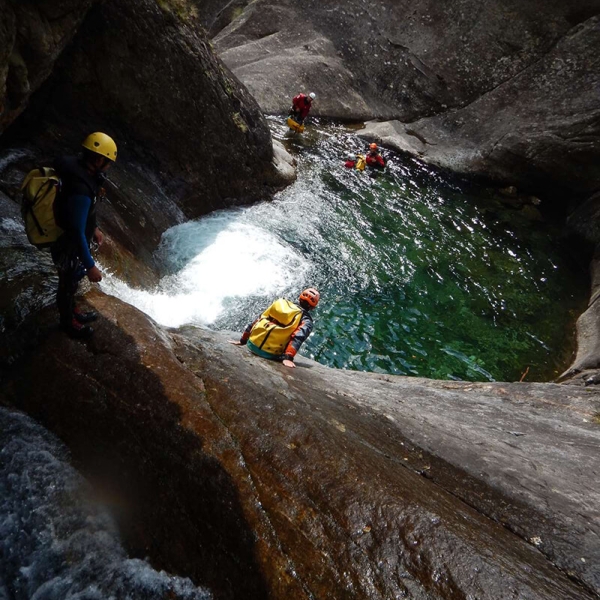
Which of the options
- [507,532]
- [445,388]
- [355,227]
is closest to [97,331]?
[507,532]

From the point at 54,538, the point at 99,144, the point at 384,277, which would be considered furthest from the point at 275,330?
the point at 384,277

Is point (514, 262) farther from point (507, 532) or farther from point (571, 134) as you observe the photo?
point (507, 532)

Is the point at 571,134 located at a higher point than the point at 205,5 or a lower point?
higher

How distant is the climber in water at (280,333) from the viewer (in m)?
7.88

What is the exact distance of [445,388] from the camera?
982cm

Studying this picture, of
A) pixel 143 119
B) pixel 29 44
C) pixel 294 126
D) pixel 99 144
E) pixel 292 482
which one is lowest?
pixel 292 482

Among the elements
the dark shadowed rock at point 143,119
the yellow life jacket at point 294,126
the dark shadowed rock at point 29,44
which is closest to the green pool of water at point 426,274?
the yellow life jacket at point 294,126

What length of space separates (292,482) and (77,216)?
360cm

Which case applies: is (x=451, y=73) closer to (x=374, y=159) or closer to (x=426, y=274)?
Answer: (x=374, y=159)

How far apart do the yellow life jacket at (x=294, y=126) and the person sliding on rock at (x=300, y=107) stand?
0.17 m

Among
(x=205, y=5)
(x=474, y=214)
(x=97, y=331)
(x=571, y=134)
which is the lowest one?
(x=97, y=331)

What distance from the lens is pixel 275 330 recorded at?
7875mm

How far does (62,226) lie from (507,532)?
18.5ft

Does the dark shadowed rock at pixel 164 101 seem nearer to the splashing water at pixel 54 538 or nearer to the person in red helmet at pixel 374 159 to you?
the person in red helmet at pixel 374 159
